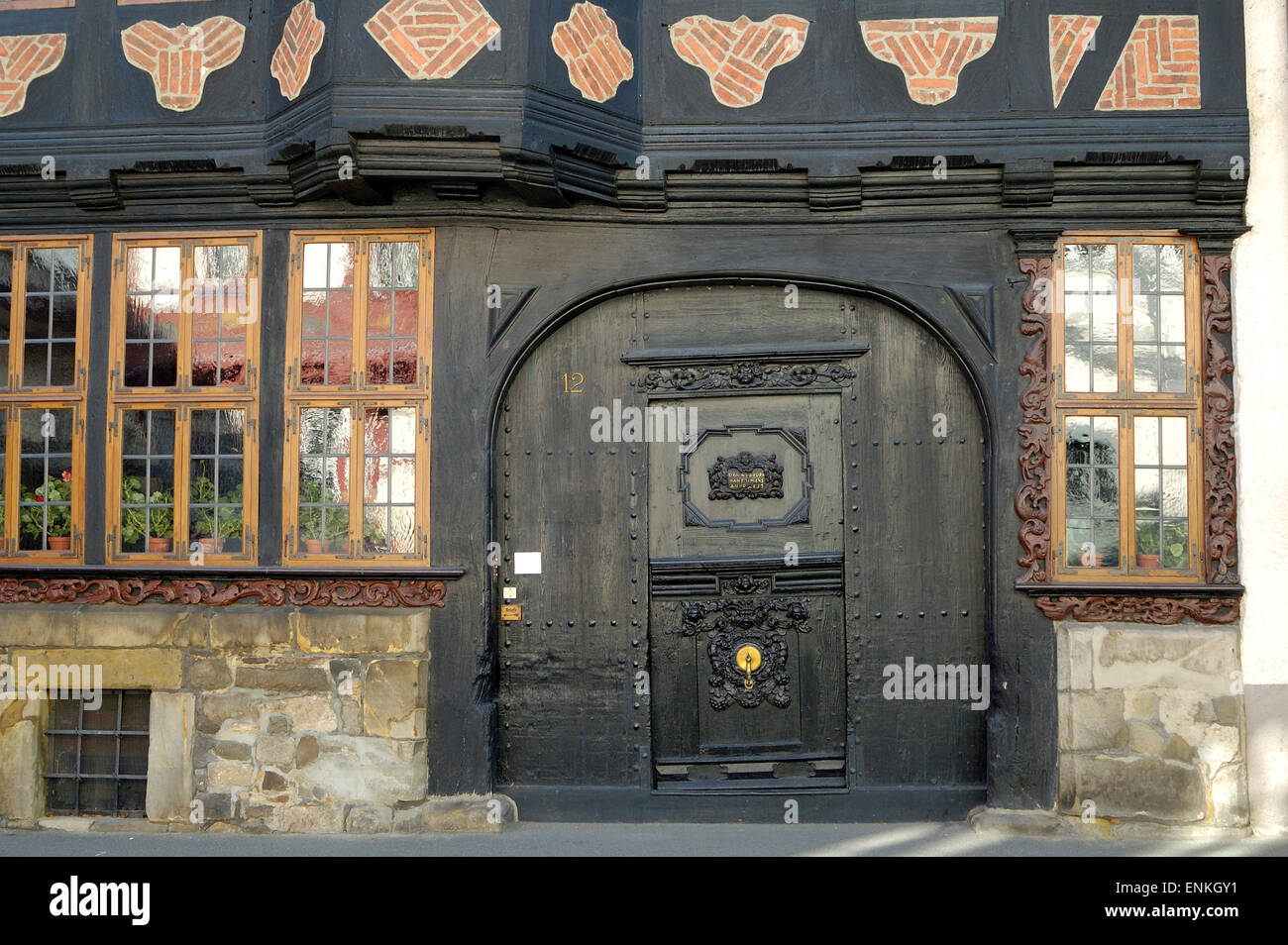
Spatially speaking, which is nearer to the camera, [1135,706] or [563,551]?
[1135,706]

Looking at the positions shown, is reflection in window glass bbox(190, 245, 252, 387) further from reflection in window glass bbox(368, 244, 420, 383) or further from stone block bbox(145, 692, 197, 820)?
stone block bbox(145, 692, 197, 820)

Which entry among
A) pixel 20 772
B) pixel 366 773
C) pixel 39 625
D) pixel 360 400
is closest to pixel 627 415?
pixel 360 400

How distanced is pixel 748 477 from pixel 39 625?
445 centimetres

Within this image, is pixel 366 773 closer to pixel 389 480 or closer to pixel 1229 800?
pixel 389 480

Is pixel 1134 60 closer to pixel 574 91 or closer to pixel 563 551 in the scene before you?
pixel 574 91

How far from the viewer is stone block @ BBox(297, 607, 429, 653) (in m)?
7.17

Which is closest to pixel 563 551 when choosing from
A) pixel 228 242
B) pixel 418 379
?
pixel 418 379

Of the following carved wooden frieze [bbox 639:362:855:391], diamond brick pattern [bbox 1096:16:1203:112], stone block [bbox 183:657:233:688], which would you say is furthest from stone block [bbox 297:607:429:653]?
diamond brick pattern [bbox 1096:16:1203:112]

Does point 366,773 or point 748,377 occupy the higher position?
point 748,377

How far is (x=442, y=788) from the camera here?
716 cm

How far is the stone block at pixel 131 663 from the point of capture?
7.33 m

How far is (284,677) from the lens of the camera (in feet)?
23.7

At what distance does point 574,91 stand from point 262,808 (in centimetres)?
458

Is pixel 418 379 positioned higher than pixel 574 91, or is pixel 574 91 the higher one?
pixel 574 91
